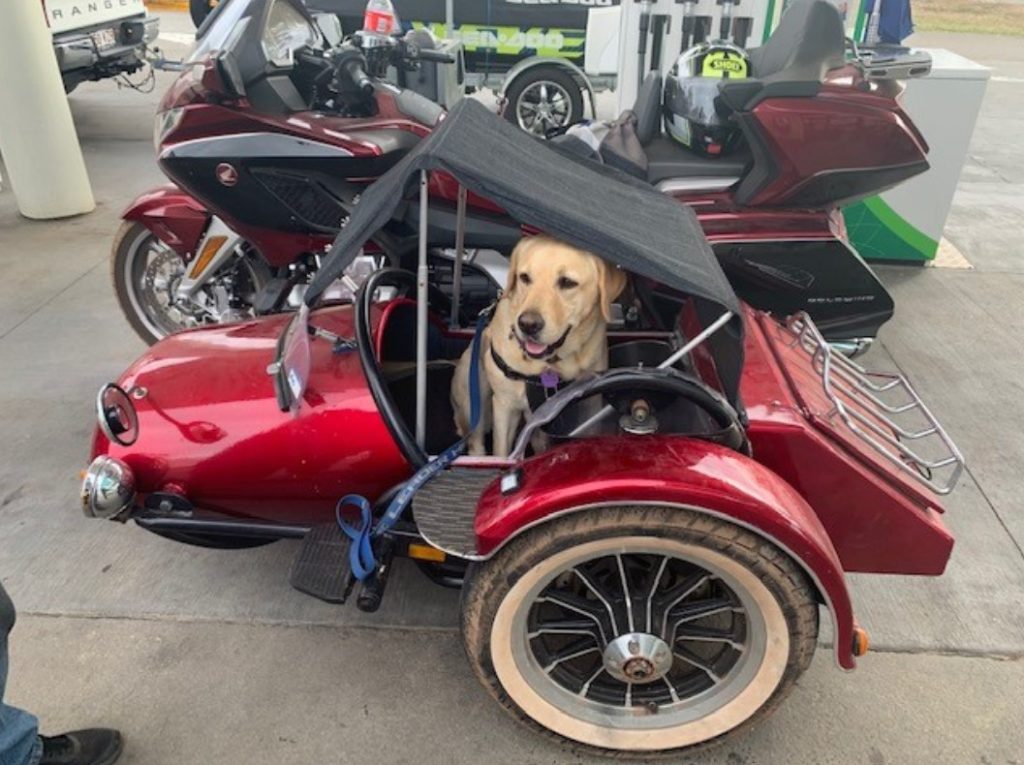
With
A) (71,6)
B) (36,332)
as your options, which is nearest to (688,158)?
(36,332)

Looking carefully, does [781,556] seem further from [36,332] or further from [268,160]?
[36,332]

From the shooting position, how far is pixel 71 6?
23.5 ft

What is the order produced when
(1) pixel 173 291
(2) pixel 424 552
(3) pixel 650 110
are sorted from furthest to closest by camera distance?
(3) pixel 650 110, (1) pixel 173 291, (2) pixel 424 552

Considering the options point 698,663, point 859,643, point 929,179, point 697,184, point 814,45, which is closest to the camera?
point 859,643

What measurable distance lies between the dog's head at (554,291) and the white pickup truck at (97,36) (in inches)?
249

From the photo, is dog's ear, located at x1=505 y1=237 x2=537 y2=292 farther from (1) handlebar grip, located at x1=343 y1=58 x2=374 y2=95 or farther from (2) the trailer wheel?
(2) the trailer wheel

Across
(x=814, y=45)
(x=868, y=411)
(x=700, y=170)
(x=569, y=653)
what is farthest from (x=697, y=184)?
(x=569, y=653)

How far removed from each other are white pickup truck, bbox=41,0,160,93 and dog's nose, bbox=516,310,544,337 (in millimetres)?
6394

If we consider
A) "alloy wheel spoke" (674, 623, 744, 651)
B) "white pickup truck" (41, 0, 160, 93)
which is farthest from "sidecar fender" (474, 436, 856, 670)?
"white pickup truck" (41, 0, 160, 93)

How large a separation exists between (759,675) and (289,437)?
1326 mm

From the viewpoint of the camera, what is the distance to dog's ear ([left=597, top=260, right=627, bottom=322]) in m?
2.14

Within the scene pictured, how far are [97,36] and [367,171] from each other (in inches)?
222

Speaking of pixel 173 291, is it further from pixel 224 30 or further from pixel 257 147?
pixel 224 30

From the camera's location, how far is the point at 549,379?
2.26m
